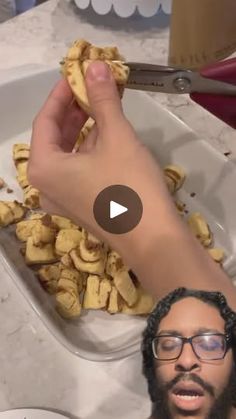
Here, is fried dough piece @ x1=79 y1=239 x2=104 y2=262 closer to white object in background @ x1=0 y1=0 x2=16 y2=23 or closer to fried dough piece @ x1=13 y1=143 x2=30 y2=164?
fried dough piece @ x1=13 y1=143 x2=30 y2=164

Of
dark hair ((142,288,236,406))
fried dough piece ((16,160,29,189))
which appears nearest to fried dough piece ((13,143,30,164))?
fried dough piece ((16,160,29,189))

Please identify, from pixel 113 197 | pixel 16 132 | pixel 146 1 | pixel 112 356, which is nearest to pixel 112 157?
pixel 113 197

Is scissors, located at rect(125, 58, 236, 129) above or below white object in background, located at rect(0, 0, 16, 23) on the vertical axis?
above

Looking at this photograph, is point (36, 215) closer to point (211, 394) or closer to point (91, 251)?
point (91, 251)

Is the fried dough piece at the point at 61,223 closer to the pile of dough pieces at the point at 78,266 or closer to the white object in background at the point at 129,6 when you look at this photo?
the pile of dough pieces at the point at 78,266

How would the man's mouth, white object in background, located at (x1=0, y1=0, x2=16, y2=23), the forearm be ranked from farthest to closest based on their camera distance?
white object in background, located at (x1=0, y1=0, x2=16, y2=23)
the forearm
the man's mouth

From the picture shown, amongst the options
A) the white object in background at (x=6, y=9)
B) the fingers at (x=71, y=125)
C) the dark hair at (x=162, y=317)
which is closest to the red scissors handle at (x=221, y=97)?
the fingers at (x=71, y=125)

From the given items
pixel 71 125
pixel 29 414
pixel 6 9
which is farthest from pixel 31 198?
pixel 6 9
